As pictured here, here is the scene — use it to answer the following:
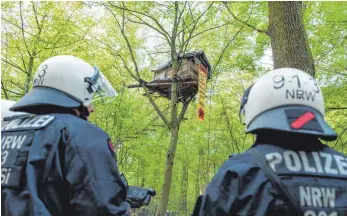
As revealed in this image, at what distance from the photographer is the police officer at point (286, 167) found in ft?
5.40

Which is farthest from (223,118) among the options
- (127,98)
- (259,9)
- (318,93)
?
(318,93)

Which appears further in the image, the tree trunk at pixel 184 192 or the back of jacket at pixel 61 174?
the tree trunk at pixel 184 192

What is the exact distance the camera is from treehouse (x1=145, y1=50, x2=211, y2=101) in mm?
8727

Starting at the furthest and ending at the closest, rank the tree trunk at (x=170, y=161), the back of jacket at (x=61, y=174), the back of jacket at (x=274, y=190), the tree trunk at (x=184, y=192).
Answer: the tree trunk at (x=184, y=192) < the tree trunk at (x=170, y=161) < the back of jacket at (x=61, y=174) < the back of jacket at (x=274, y=190)

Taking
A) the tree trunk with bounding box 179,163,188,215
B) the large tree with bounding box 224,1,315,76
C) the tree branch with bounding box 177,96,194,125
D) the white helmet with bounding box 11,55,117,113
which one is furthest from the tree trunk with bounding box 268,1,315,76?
the tree trunk with bounding box 179,163,188,215

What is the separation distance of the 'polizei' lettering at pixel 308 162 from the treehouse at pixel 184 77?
6.73m

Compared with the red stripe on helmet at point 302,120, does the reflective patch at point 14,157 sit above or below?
below

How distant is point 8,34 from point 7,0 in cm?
84

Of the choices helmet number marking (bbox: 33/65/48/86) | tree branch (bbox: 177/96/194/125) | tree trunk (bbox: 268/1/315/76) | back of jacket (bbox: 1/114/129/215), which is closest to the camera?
back of jacket (bbox: 1/114/129/215)

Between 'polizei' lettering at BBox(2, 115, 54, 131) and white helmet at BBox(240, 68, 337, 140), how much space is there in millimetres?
1078

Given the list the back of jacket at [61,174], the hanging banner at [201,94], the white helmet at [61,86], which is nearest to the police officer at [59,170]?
the back of jacket at [61,174]

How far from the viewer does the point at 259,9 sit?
796cm

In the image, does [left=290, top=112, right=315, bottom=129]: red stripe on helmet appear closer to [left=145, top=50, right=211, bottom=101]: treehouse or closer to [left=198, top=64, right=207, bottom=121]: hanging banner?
[left=198, top=64, right=207, bottom=121]: hanging banner

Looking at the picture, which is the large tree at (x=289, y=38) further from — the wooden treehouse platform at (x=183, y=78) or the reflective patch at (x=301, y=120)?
the wooden treehouse platform at (x=183, y=78)
